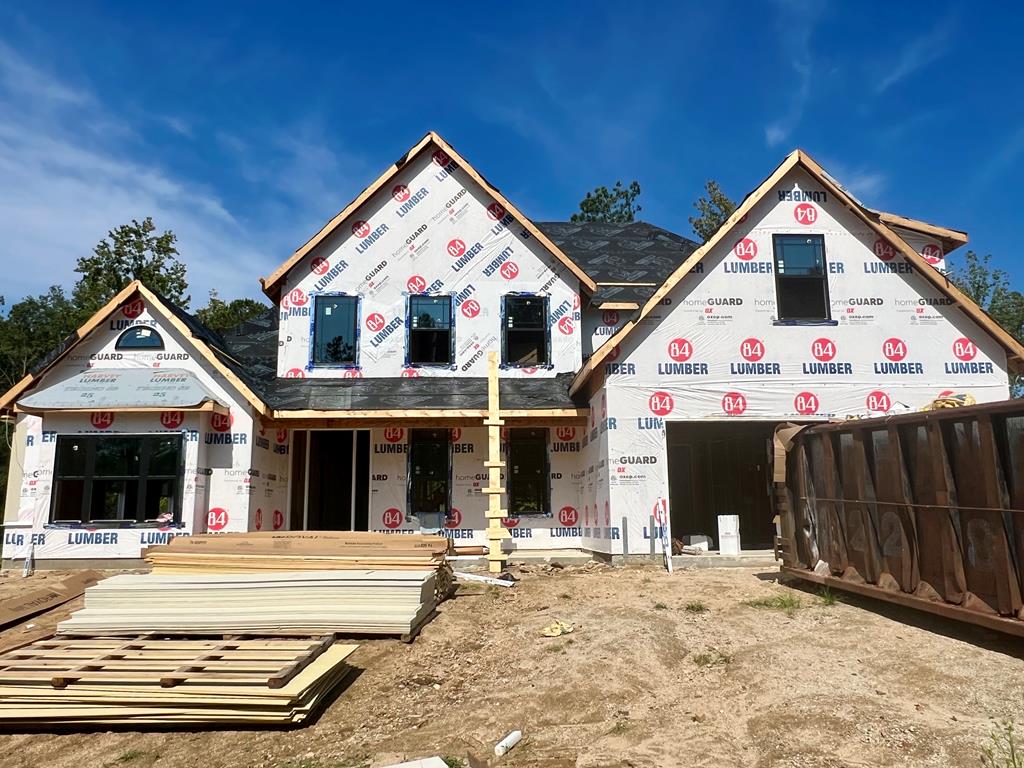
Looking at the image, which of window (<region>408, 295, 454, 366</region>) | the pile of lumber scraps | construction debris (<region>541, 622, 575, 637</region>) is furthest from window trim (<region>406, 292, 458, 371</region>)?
the pile of lumber scraps

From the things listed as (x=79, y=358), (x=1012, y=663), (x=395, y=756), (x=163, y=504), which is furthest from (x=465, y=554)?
Answer: (x=79, y=358)

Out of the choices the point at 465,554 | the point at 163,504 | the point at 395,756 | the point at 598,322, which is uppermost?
the point at 598,322

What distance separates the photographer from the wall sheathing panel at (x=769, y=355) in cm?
1260

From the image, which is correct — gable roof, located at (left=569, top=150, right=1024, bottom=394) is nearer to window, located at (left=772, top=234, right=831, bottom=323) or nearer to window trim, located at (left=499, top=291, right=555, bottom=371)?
window, located at (left=772, top=234, right=831, bottom=323)

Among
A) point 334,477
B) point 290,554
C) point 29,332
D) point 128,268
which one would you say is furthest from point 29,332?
point 290,554

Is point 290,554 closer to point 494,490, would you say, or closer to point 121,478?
point 494,490

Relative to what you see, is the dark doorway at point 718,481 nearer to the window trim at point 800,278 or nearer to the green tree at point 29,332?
the window trim at point 800,278

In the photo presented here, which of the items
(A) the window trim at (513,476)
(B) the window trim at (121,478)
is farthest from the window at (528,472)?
(B) the window trim at (121,478)

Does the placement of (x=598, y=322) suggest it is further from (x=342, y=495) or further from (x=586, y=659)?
(x=586, y=659)

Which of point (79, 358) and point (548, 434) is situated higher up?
point (79, 358)

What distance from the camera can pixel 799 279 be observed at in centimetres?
1327

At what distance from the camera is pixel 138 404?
12.6 metres

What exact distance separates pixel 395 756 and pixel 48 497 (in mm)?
11144

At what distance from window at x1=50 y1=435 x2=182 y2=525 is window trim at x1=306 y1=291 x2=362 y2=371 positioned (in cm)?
335
